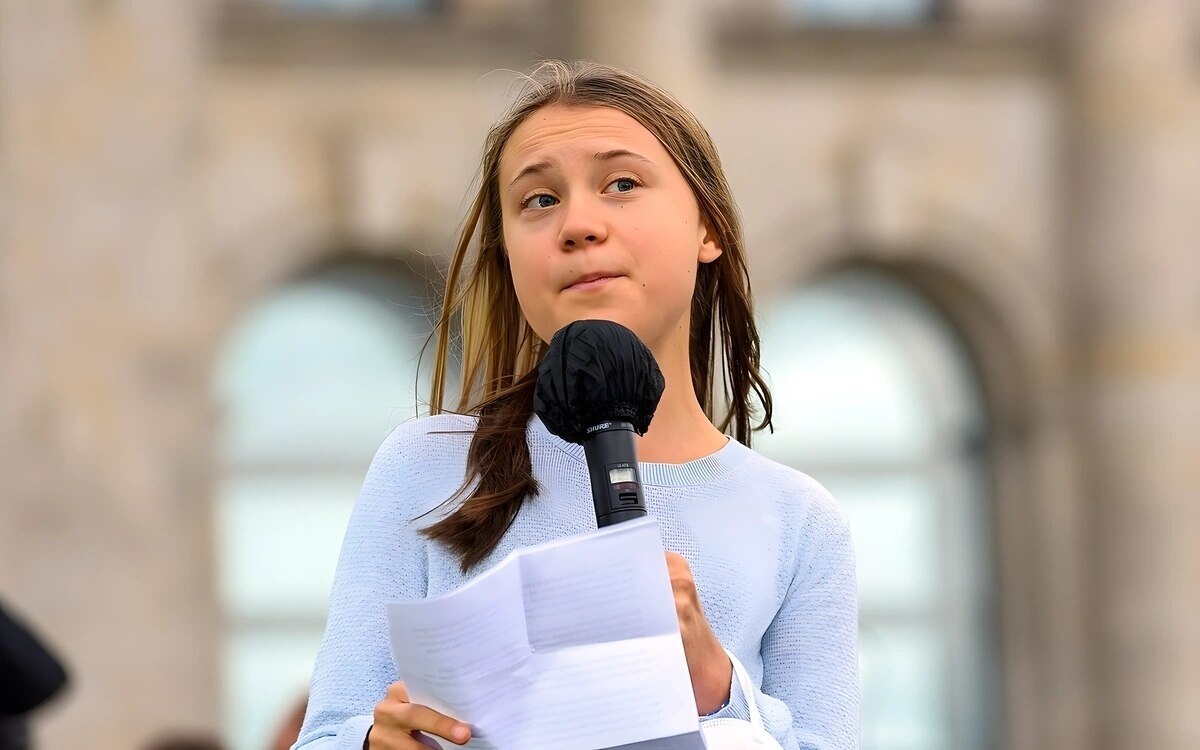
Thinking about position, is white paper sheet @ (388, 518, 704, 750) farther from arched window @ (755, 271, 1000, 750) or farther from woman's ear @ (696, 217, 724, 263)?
arched window @ (755, 271, 1000, 750)

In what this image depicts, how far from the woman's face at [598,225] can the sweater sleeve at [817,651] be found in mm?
292

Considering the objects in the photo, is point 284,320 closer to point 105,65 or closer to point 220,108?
point 220,108

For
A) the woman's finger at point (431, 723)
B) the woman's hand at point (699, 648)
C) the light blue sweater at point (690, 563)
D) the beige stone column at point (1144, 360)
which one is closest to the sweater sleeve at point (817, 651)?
the light blue sweater at point (690, 563)

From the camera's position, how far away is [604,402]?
74.7 inches

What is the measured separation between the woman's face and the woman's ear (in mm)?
69

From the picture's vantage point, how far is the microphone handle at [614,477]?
187 centimetres

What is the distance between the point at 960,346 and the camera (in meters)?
13.0

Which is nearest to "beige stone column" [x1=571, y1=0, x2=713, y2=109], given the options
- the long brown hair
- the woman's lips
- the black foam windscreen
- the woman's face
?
the long brown hair

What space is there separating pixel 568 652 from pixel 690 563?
1.01 ft

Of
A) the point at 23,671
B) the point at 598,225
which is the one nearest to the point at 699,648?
the point at 598,225

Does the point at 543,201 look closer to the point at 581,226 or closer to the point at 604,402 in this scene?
the point at 581,226

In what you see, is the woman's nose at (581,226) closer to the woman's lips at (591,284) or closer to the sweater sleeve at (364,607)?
the woman's lips at (591,284)

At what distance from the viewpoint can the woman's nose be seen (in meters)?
2.15

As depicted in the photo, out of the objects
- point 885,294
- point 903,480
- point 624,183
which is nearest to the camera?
point 624,183
